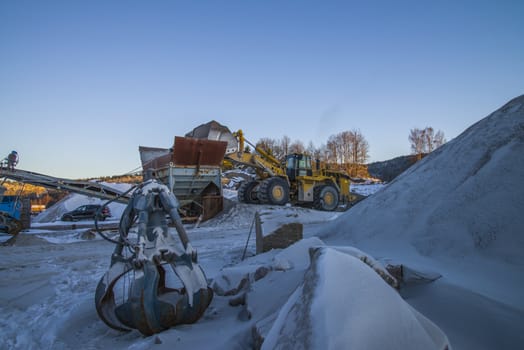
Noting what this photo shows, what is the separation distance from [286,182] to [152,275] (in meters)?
11.8

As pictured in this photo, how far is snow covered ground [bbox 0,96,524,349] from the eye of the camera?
1511 mm

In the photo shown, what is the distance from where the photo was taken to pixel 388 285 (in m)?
1.69

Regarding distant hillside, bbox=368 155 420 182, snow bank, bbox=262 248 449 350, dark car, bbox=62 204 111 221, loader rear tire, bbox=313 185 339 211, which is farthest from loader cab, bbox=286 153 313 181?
distant hillside, bbox=368 155 420 182

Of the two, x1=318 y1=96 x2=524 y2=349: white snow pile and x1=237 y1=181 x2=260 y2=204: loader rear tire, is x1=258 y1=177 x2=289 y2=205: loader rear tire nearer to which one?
x1=237 y1=181 x2=260 y2=204: loader rear tire

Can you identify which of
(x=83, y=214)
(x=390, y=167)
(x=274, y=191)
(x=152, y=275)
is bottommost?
(x=83, y=214)

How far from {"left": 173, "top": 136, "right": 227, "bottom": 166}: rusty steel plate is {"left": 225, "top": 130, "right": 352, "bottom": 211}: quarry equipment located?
154cm

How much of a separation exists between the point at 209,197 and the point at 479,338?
11426 mm

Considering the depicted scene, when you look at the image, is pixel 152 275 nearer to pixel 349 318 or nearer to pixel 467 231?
pixel 349 318

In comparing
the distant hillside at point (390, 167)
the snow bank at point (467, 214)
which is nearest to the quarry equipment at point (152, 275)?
the snow bank at point (467, 214)

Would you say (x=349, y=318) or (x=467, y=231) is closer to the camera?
(x=349, y=318)

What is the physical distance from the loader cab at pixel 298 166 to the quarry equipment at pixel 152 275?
12.4 meters

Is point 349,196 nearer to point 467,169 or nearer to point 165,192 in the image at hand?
point 467,169

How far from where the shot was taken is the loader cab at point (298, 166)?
1509 cm

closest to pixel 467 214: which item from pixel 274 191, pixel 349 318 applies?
pixel 349 318
